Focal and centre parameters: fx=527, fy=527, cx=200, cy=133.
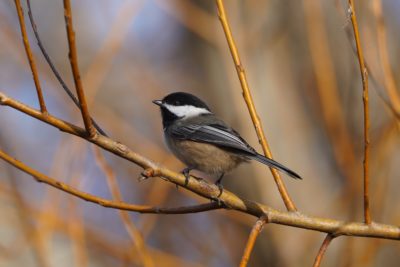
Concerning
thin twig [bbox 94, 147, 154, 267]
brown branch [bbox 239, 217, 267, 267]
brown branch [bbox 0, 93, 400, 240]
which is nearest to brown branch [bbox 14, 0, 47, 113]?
brown branch [bbox 0, 93, 400, 240]

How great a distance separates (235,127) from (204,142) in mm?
1215

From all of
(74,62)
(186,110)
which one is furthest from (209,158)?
(74,62)

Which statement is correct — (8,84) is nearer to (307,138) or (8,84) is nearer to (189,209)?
(307,138)

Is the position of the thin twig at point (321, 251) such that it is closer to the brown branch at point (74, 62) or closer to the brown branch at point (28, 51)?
the brown branch at point (74, 62)

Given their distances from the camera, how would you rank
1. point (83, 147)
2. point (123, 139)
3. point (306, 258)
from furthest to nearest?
point (306, 258)
point (123, 139)
point (83, 147)

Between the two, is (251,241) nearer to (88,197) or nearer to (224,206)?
(224,206)

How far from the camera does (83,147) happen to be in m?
2.56

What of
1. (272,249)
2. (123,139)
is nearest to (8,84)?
(123,139)

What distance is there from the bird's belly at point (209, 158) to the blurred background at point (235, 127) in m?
0.21

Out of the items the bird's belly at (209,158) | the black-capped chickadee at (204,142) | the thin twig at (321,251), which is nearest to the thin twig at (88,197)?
the thin twig at (321,251)

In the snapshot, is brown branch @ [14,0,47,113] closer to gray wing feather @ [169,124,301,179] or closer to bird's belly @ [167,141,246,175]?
gray wing feather @ [169,124,301,179]

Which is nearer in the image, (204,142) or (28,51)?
(28,51)

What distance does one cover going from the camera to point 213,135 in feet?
8.98

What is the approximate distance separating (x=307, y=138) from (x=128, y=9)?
2.29m
